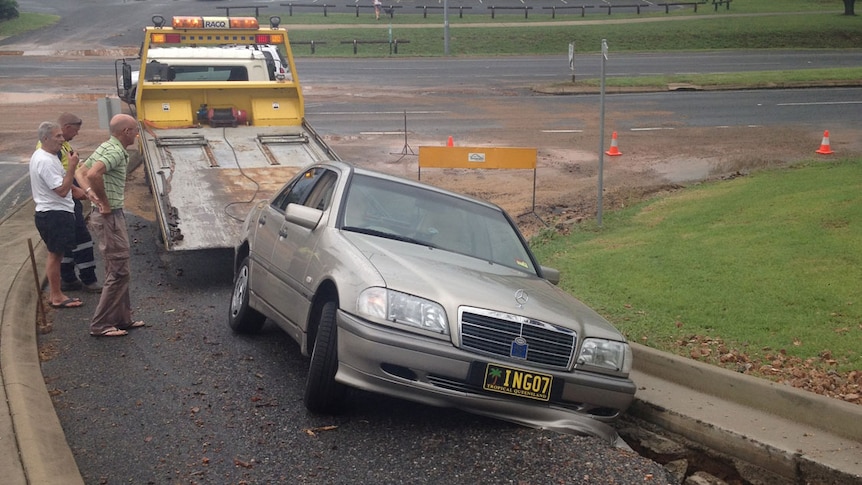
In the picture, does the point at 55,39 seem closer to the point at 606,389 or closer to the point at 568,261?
the point at 568,261

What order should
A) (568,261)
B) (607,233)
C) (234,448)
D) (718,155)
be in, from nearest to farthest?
(234,448)
(568,261)
(607,233)
(718,155)

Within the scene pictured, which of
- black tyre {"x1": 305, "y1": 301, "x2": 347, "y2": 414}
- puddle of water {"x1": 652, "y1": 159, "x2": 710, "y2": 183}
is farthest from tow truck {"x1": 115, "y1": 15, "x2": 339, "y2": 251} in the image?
puddle of water {"x1": 652, "y1": 159, "x2": 710, "y2": 183}

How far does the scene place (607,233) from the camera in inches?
497

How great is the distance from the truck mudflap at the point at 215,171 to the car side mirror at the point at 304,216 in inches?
90.9

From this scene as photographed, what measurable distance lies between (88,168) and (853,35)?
47.1m

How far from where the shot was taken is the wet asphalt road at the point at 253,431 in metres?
5.38

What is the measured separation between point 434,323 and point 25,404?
8.38 ft

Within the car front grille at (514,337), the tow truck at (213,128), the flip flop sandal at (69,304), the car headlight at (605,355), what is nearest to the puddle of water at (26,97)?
the tow truck at (213,128)

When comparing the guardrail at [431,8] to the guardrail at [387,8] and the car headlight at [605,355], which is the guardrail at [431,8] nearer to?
the guardrail at [387,8]

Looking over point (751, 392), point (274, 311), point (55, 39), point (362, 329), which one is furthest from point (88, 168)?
point (55, 39)

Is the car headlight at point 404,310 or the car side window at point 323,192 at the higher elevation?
the car side window at point 323,192

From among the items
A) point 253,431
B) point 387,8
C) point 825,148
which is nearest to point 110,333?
point 253,431

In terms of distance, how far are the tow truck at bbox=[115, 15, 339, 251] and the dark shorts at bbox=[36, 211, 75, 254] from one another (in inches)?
40.9

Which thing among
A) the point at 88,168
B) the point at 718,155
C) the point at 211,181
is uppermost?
the point at 88,168
